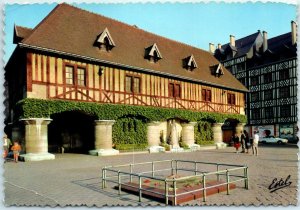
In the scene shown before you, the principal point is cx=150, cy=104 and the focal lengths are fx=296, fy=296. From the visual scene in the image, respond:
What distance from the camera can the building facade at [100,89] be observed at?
1647 cm

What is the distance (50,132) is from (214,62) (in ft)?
61.0

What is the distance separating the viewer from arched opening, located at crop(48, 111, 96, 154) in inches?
829

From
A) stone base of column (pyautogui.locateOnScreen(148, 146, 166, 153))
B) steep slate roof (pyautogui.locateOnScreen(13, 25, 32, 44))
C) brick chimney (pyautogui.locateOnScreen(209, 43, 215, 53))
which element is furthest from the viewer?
brick chimney (pyautogui.locateOnScreen(209, 43, 215, 53))

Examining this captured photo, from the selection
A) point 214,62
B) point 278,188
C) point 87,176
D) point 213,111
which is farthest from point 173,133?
point 278,188

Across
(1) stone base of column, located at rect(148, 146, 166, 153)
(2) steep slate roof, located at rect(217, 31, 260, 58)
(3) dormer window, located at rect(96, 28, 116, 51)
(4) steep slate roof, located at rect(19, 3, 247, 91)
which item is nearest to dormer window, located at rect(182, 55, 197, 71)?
(4) steep slate roof, located at rect(19, 3, 247, 91)

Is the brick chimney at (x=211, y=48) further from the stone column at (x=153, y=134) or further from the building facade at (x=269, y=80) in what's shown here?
the stone column at (x=153, y=134)

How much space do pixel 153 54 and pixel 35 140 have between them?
11189 millimetres

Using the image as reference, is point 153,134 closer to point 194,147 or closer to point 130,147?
point 130,147

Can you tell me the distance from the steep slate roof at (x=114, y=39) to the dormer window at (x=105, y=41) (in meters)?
0.36

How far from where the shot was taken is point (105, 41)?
20141 mm

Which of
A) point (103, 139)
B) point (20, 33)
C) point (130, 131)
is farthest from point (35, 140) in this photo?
point (130, 131)

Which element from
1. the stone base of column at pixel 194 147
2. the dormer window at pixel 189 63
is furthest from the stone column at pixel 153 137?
the dormer window at pixel 189 63

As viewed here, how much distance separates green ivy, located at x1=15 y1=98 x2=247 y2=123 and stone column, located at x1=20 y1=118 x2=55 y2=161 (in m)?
0.39

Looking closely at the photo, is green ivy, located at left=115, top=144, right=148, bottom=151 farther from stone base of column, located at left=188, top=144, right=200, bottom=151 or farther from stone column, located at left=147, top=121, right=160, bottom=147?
stone base of column, located at left=188, top=144, right=200, bottom=151
